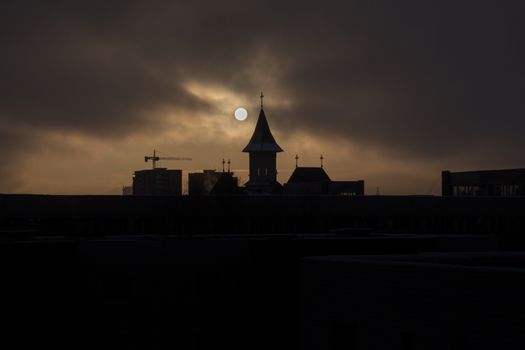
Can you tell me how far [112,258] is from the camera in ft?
135

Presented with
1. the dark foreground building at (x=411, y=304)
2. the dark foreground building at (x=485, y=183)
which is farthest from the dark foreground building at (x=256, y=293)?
the dark foreground building at (x=485, y=183)

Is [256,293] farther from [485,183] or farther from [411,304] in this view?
[485,183]

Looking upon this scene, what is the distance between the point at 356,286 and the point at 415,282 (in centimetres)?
257

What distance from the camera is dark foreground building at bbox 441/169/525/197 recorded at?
4213 inches

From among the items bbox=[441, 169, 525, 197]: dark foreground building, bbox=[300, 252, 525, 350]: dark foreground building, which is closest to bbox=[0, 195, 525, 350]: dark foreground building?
bbox=[300, 252, 525, 350]: dark foreground building

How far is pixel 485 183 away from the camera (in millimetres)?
112062

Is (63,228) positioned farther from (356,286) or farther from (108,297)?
(356,286)

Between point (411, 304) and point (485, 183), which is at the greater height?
point (485, 183)

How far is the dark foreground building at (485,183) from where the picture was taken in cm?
10700

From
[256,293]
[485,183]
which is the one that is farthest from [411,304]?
[485,183]

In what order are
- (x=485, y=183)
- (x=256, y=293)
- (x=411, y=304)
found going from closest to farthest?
(x=411, y=304)
(x=256, y=293)
(x=485, y=183)

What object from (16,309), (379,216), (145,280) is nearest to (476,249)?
(145,280)

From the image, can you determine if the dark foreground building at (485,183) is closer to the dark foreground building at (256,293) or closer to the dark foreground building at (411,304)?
the dark foreground building at (256,293)

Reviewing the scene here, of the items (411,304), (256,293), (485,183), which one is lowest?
(256,293)
